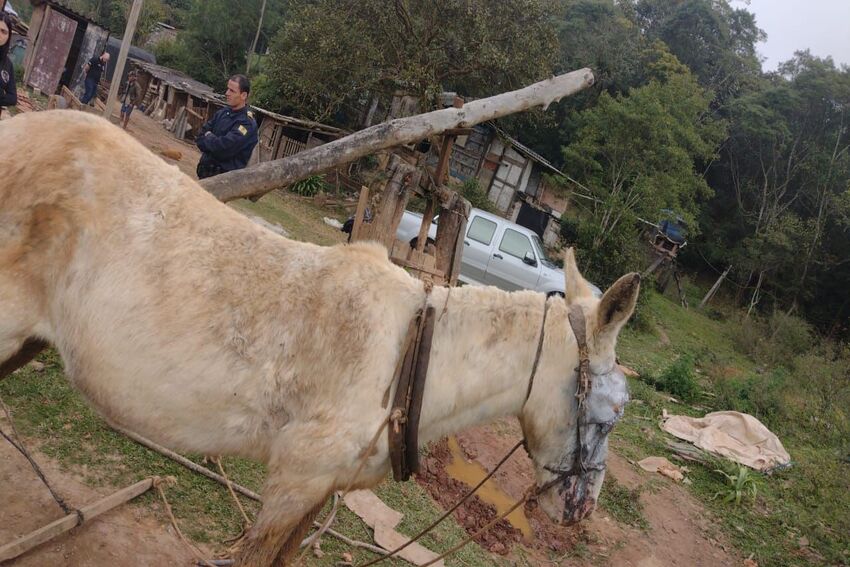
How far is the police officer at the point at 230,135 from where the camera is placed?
5688mm

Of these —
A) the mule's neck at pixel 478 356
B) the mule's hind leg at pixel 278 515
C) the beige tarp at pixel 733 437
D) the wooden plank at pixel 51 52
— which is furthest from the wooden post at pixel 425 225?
the wooden plank at pixel 51 52

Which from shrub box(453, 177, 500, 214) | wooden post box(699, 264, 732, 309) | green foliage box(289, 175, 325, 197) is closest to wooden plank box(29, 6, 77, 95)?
green foliage box(289, 175, 325, 197)

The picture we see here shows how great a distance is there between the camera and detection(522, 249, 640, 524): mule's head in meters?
2.96

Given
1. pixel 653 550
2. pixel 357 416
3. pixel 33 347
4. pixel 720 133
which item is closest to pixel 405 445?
pixel 357 416

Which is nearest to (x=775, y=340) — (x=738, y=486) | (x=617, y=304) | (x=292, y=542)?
(x=738, y=486)

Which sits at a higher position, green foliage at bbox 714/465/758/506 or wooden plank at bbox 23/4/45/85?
wooden plank at bbox 23/4/45/85

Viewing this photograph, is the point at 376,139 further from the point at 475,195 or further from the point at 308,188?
the point at 475,195

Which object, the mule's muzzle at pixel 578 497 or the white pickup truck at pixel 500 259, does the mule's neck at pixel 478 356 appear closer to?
the mule's muzzle at pixel 578 497

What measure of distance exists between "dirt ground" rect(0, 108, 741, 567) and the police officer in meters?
1.42

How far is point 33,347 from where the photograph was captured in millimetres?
2980

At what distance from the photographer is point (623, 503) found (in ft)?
24.3

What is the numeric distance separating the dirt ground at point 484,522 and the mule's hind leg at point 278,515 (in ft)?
3.48

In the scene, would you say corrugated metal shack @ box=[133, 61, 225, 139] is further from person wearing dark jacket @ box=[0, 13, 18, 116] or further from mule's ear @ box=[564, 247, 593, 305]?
mule's ear @ box=[564, 247, 593, 305]

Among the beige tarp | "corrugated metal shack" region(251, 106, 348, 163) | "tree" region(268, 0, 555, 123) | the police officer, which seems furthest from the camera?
"corrugated metal shack" region(251, 106, 348, 163)
